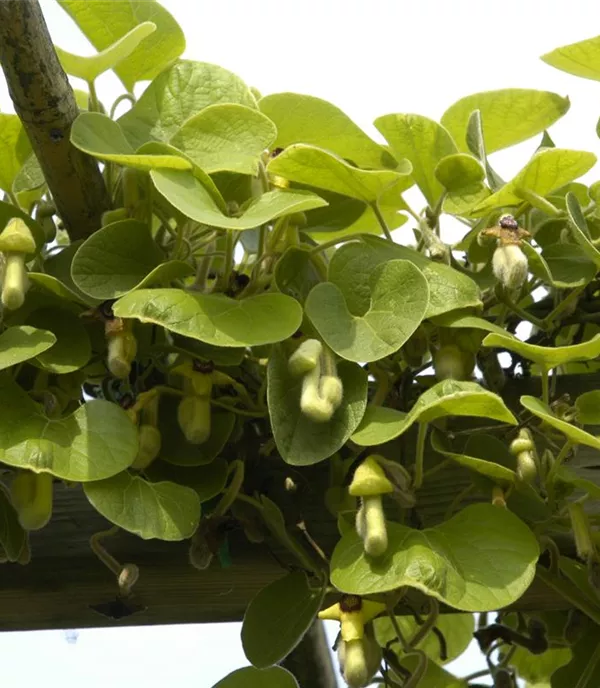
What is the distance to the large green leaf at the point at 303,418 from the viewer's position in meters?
0.63

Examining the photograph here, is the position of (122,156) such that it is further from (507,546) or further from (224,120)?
(507,546)

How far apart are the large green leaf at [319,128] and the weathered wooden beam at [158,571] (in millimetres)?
213

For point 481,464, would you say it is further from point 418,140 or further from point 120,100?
point 120,100

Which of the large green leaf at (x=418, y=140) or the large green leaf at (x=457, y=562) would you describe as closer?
the large green leaf at (x=457, y=562)

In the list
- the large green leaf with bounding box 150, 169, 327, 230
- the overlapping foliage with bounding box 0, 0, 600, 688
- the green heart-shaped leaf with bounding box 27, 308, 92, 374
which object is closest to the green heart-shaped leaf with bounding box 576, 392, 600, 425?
the overlapping foliage with bounding box 0, 0, 600, 688

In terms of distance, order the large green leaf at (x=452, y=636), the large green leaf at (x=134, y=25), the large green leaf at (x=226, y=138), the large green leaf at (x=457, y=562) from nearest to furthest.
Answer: the large green leaf at (x=457, y=562) < the large green leaf at (x=226, y=138) < the large green leaf at (x=134, y=25) < the large green leaf at (x=452, y=636)

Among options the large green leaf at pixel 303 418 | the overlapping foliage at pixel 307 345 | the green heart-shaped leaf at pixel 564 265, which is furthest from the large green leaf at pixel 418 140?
the large green leaf at pixel 303 418

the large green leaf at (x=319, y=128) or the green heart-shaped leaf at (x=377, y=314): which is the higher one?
the large green leaf at (x=319, y=128)

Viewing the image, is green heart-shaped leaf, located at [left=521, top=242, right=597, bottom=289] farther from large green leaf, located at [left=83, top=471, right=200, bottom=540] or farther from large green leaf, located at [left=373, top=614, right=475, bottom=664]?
large green leaf, located at [left=373, top=614, right=475, bottom=664]

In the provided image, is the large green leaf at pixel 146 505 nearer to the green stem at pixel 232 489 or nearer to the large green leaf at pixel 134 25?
the green stem at pixel 232 489

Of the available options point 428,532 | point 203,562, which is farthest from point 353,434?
point 203,562

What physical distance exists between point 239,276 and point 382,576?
0.25 m

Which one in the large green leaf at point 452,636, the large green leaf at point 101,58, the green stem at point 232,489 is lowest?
the large green leaf at point 452,636

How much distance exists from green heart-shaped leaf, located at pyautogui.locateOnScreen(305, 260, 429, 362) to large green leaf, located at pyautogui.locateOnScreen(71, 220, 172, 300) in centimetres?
13
